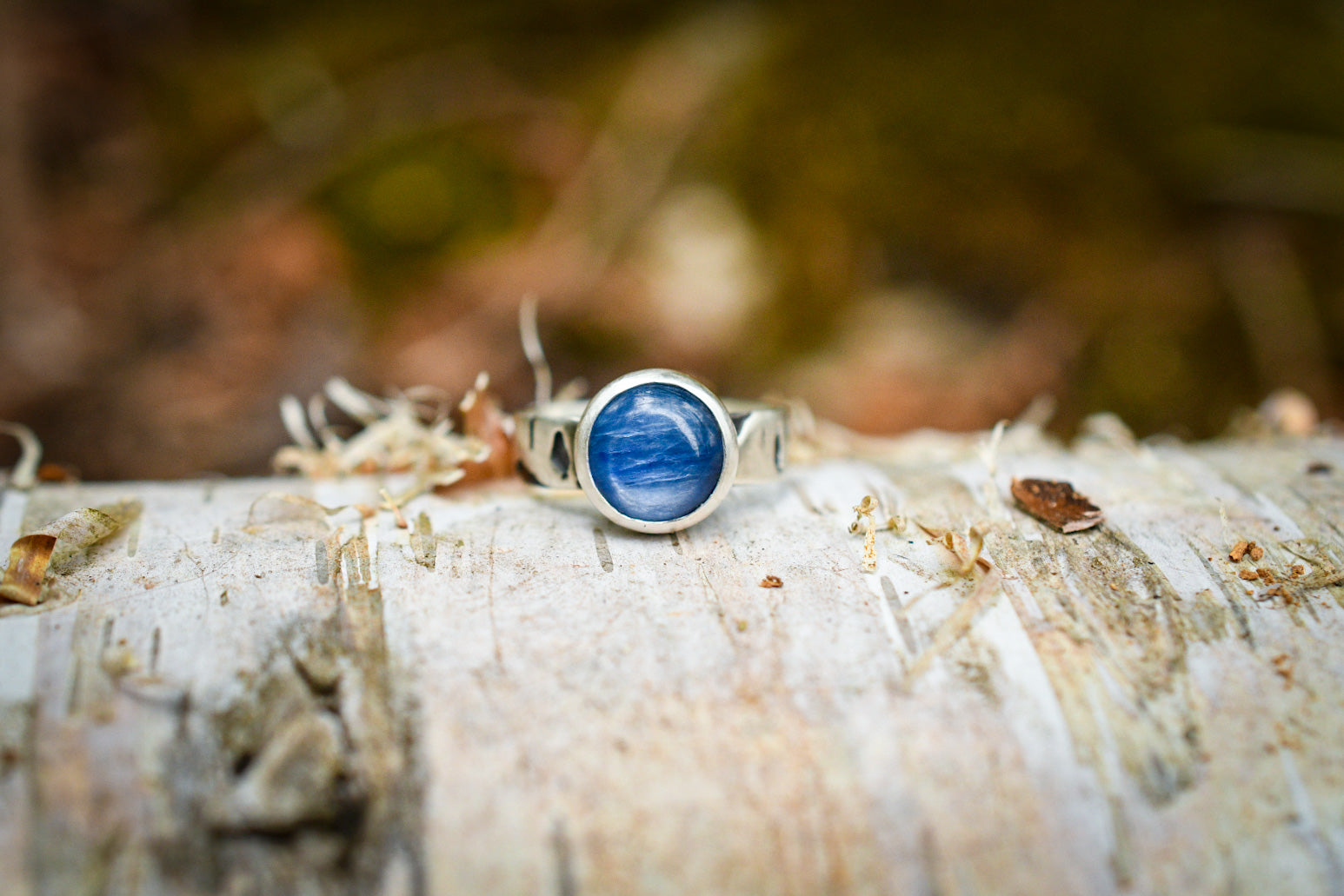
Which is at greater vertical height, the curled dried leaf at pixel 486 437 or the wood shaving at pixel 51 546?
the curled dried leaf at pixel 486 437

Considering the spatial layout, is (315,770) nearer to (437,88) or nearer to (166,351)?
(166,351)

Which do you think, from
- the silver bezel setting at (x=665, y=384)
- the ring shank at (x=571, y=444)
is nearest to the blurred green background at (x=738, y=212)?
the ring shank at (x=571, y=444)

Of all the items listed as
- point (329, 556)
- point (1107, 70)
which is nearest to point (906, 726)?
point (329, 556)

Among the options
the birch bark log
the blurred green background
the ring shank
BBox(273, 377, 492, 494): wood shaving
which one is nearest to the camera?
the birch bark log

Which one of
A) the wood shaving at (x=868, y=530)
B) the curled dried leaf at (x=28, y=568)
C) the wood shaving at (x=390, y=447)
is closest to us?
the curled dried leaf at (x=28, y=568)

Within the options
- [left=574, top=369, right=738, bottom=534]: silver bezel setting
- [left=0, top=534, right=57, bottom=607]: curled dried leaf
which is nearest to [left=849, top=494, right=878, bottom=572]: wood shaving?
[left=574, top=369, right=738, bottom=534]: silver bezel setting

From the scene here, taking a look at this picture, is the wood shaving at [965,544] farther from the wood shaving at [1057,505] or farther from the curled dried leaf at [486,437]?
the curled dried leaf at [486,437]

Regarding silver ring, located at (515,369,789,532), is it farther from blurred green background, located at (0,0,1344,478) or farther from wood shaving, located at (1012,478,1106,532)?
blurred green background, located at (0,0,1344,478)
